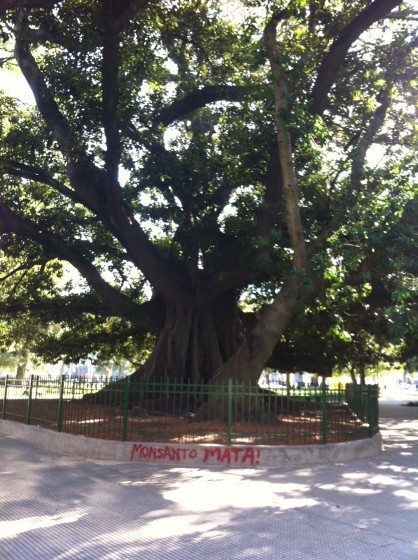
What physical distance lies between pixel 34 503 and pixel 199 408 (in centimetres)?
655

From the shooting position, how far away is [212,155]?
52.5 ft

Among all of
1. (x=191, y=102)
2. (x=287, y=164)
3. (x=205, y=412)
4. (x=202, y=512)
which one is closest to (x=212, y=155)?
(x=191, y=102)

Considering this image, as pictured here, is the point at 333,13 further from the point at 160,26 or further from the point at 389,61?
the point at 160,26

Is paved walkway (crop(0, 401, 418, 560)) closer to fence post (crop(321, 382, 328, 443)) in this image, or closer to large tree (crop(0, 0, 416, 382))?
fence post (crop(321, 382, 328, 443))

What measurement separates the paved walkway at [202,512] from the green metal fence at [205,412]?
1.43 metres

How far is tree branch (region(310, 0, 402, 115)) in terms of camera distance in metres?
12.6

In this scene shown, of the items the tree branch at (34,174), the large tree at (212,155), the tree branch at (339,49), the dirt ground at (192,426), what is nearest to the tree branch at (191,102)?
the large tree at (212,155)

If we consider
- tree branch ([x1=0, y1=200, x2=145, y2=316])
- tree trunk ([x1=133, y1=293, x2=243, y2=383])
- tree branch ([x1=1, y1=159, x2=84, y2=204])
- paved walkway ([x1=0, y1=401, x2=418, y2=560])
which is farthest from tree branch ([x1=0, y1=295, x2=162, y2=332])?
paved walkway ([x1=0, y1=401, x2=418, y2=560])

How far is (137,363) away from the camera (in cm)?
3008

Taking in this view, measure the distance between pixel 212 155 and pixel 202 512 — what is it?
37.4ft

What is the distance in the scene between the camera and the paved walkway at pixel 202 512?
5.11m

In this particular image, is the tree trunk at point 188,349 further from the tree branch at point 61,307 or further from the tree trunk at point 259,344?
the tree branch at point 61,307

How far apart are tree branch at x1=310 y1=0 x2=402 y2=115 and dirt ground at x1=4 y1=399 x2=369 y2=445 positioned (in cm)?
724

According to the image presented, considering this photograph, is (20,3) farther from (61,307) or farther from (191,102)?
(61,307)
